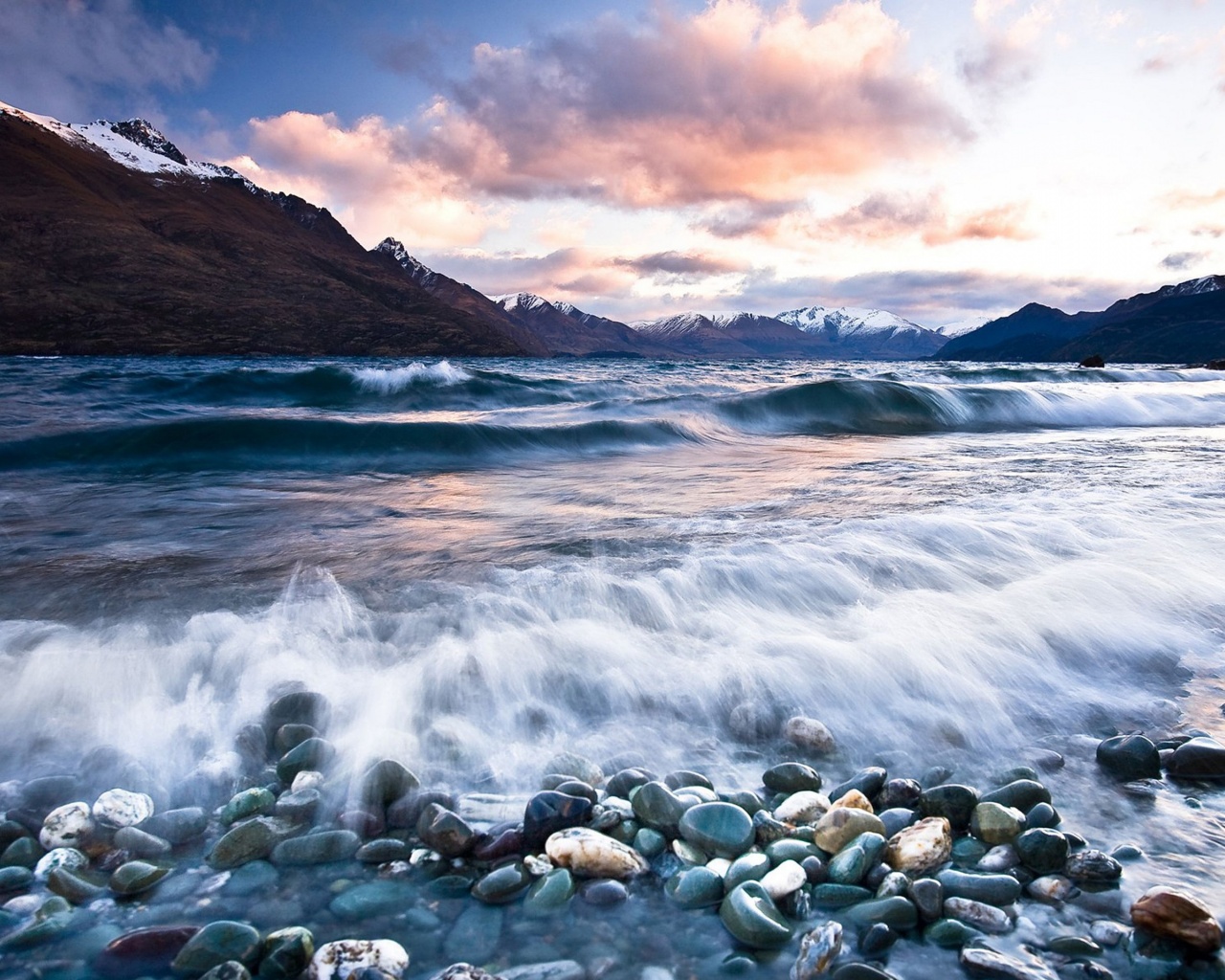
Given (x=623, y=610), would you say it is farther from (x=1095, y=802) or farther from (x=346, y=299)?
(x=346, y=299)

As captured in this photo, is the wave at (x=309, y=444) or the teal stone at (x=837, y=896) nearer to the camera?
the teal stone at (x=837, y=896)

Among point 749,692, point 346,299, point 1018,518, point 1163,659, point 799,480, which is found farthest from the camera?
point 346,299

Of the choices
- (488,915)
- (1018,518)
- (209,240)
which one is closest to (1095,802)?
(488,915)

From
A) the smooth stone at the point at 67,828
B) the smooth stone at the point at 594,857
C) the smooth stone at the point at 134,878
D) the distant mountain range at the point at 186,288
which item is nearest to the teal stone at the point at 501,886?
the smooth stone at the point at 594,857

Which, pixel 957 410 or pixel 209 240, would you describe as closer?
pixel 957 410

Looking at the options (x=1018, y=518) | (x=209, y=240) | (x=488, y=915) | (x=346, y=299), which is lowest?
(x=488, y=915)

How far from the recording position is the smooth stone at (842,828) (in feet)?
6.41

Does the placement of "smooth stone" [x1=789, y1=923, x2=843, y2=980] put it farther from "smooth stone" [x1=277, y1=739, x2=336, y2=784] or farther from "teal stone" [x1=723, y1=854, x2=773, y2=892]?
"smooth stone" [x1=277, y1=739, x2=336, y2=784]

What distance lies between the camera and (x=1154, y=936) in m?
1.59

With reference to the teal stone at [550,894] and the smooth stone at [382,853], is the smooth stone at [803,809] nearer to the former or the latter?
the teal stone at [550,894]

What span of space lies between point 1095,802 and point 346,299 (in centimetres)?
15863

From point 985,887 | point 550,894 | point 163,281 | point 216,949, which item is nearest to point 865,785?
point 985,887

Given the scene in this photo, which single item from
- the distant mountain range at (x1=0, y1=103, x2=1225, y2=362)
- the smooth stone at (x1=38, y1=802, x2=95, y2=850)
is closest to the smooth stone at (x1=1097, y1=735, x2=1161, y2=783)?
the smooth stone at (x1=38, y1=802, x2=95, y2=850)

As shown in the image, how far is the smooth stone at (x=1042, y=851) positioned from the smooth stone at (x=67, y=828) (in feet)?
8.73
